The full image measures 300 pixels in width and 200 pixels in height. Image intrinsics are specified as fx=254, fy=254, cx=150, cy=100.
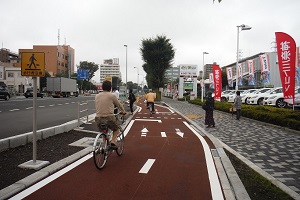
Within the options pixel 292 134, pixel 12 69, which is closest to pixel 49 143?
pixel 292 134

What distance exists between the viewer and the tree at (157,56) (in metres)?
40.6

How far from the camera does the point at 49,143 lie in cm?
748

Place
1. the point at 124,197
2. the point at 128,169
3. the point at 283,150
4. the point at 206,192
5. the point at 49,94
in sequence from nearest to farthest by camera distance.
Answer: the point at 124,197 < the point at 206,192 < the point at 128,169 < the point at 283,150 < the point at 49,94

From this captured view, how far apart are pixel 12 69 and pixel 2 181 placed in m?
65.6

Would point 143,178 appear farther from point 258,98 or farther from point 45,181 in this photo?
point 258,98

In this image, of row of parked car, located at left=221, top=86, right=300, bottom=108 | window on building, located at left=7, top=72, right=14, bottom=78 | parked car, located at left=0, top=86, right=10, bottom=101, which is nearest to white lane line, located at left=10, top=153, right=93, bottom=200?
row of parked car, located at left=221, top=86, right=300, bottom=108

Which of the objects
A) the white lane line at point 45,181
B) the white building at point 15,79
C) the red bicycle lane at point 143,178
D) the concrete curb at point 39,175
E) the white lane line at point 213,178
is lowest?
the white lane line at point 213,178

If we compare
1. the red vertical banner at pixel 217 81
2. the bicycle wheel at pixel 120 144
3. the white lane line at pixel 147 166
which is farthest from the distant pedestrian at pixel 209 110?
the red vertical banner at pixel 217 81

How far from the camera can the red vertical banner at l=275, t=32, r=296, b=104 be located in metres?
12.0

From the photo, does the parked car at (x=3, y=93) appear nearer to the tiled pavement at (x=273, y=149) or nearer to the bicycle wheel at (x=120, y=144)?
the tiled pavement at (x=273, y=149)

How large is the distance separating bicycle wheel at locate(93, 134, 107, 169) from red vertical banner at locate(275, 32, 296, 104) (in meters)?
10.3

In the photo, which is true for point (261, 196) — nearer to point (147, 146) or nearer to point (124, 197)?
point (124, 197)

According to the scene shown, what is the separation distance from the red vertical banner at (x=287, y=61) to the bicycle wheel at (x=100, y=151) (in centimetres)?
1027

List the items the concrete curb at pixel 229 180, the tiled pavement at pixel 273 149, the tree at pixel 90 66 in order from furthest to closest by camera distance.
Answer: the tree at pixel 90 66 < the tiled pavement at pixel 273 149 < the concrete curb at pixel 229 180
